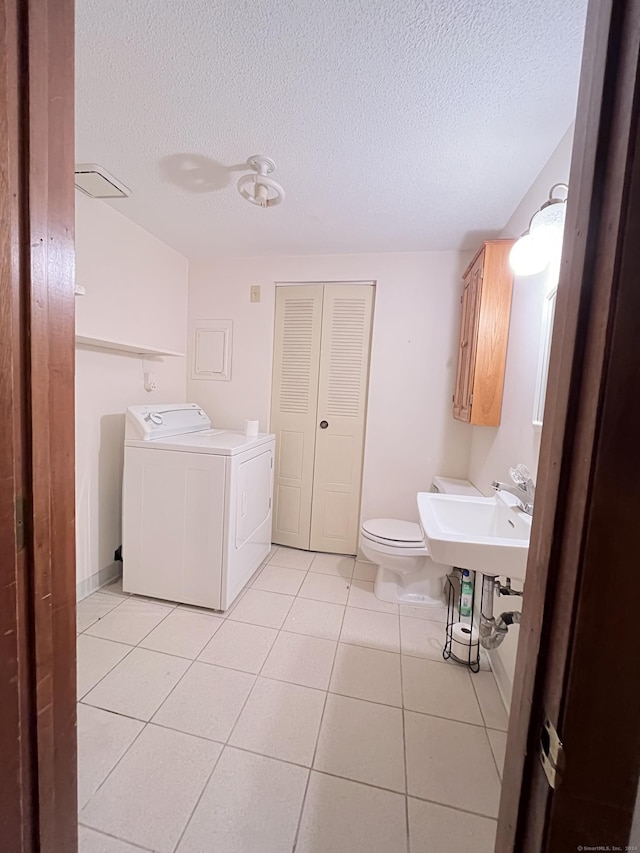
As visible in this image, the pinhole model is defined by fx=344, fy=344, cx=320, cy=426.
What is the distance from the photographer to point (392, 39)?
1012mm

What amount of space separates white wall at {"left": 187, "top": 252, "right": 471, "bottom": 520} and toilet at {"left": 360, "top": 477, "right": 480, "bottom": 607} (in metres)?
0.38

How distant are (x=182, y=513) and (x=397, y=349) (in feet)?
5.99

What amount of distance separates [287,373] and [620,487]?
251 centimetres

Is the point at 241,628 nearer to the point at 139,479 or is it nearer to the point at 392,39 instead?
the point at 139,479

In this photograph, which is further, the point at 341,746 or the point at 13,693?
the point at 341,746

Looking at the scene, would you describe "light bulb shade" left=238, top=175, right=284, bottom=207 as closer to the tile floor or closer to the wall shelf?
the wall shelf

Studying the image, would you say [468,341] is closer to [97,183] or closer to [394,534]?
[394,534]

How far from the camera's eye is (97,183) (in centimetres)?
171

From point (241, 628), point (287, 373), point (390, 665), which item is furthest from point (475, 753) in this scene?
point (287, 373)

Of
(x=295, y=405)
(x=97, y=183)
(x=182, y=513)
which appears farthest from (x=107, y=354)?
(x=295, y=405)

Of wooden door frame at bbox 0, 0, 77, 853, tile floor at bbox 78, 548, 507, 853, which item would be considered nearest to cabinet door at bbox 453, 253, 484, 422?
tile floor at bbox 78, 548, 507, 853

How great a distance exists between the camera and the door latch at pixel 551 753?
367mm

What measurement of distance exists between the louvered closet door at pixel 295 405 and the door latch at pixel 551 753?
2374mm

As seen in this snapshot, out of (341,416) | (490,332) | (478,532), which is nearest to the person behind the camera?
(478,532)
